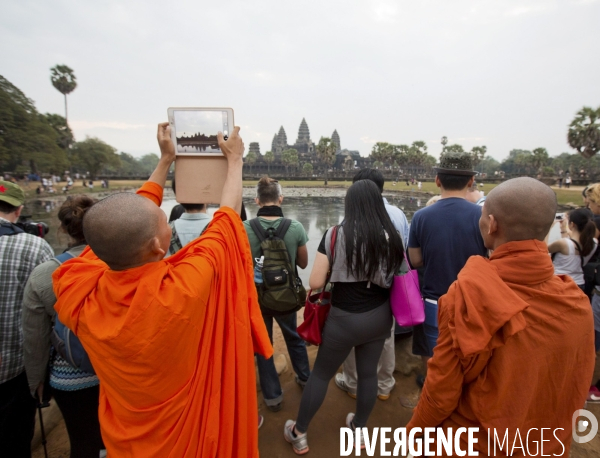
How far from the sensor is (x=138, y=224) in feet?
3.37

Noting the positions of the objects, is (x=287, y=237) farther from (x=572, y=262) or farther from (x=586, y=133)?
(x=586, y=133)

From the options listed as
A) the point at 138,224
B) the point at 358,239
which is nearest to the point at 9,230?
the point at 138,224

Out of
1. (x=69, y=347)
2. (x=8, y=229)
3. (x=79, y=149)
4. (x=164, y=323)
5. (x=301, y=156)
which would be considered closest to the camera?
(x=164, y=323)

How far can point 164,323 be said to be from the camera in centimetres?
100

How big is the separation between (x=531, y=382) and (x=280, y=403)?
1.94m

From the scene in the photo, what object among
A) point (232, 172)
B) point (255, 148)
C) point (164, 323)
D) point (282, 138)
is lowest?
point (164, 323)

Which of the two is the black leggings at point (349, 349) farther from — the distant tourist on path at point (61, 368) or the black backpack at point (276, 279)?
the distant tourist on path at point (61, 368)

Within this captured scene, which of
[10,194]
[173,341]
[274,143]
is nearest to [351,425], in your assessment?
[173,341]

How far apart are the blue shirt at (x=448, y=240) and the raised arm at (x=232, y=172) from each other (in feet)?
4.98

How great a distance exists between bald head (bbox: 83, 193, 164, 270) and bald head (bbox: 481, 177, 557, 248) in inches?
50.1

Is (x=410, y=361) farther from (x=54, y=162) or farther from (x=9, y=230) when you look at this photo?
(x=54, y=162)

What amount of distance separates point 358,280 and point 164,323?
1.17m

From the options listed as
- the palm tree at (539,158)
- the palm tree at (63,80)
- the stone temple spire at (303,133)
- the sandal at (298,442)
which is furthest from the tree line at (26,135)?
the palm tree at (539,158)

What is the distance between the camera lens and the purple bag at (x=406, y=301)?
76.0 inches
